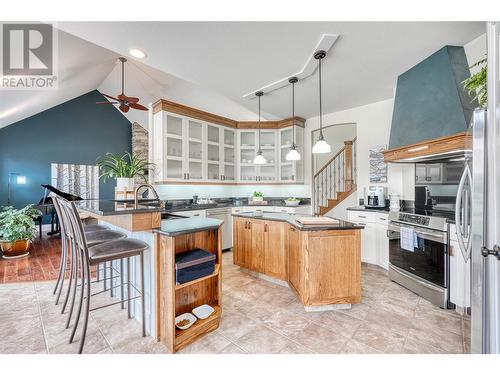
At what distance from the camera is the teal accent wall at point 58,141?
5879mm

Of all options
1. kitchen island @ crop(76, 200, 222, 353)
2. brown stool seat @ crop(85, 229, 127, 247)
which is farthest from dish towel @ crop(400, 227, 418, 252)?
brown stool seat @ crop(85, 229, 127, 247)

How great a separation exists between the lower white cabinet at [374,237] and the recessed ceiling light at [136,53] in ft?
11.5

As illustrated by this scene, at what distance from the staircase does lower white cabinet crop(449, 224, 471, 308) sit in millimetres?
2511

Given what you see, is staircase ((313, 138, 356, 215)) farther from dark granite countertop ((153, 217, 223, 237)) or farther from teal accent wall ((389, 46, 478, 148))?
dark granite countertop ((153, 217, 223, 237))

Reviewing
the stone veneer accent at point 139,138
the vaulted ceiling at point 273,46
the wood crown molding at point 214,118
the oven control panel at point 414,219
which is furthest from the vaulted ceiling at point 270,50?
the stone veneer accent at point 139,138

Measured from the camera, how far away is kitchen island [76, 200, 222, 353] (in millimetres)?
1668

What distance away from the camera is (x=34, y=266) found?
342cm

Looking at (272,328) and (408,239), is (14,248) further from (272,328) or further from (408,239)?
(408,239)

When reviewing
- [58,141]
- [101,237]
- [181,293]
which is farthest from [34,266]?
[58,141]

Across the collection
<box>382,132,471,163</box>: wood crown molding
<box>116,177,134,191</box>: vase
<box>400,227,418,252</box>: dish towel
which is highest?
<box>382,132,471,163</box>: wood crown molding

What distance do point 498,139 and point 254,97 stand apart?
9.79 feet

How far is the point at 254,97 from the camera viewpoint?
3650 mm

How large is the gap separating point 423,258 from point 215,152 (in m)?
3.83
